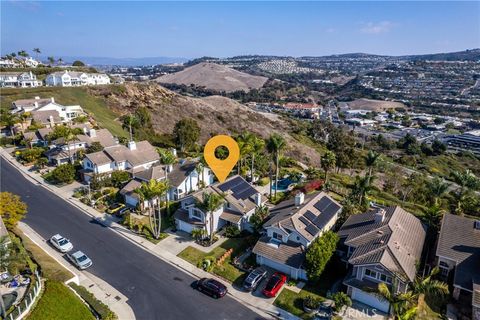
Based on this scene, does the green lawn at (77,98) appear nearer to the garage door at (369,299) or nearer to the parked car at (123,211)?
the parked car at (123,211)

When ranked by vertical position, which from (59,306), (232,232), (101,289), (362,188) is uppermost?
(362,188)

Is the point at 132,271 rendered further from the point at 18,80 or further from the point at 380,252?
the point at 18,80

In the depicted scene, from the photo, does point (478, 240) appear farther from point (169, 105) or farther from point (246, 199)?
point (169, 105)

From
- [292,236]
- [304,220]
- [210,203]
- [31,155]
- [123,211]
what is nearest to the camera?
[292,236]

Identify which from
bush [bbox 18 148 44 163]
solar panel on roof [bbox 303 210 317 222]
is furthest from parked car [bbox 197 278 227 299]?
bush [bbox 18 148 44 163]

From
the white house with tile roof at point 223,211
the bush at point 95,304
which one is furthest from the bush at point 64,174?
the bush at point 95,304

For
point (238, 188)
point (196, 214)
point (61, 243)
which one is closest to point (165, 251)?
point (196, 214)
